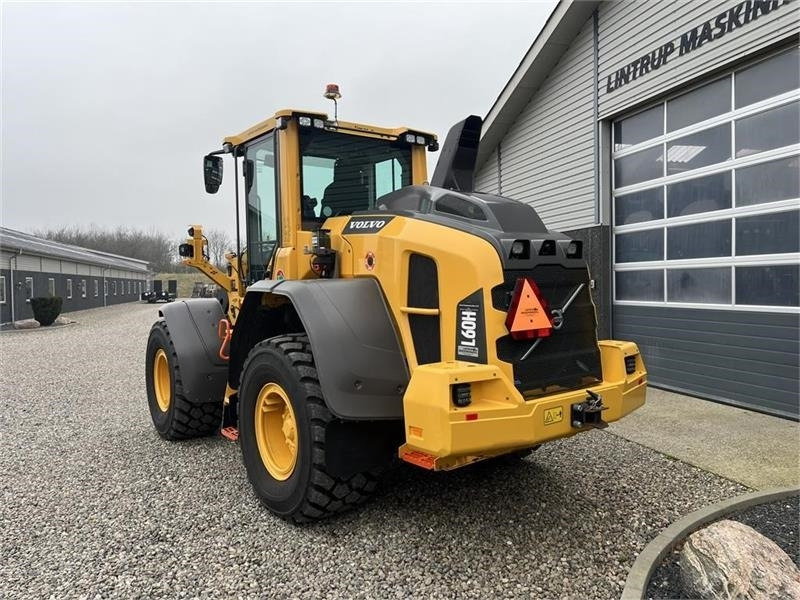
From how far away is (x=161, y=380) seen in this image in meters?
5.81

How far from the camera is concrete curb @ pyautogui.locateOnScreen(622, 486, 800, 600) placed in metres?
2.80

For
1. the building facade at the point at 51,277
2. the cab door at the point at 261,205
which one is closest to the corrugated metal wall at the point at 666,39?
the cab door at the point at 261,205

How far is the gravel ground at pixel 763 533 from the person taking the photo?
283 cm

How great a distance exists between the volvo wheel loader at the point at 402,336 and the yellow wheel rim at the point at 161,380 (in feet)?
5.59

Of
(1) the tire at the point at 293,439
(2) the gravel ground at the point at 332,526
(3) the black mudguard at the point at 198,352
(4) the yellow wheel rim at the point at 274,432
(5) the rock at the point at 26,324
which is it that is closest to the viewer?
(2) the gravel ground at the point at 332,526

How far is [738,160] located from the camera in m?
6.30

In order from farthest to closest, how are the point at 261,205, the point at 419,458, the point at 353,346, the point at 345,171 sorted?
the point at 261,205 < the point at 345,171 < the point at 353,346 < the point at 419,458

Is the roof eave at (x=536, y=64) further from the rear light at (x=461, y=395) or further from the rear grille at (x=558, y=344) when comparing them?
the rear light at (x=461, y=395)

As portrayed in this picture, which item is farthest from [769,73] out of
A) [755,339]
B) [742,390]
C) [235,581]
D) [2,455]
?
[2,455]

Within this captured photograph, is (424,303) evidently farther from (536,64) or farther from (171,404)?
(536,64)

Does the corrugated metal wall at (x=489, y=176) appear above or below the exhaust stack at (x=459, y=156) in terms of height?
above

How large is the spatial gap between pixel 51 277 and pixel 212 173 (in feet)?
86.5

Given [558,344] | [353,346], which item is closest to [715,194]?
[558,344]

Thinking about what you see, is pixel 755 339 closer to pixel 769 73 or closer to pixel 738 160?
pixel 738 160
